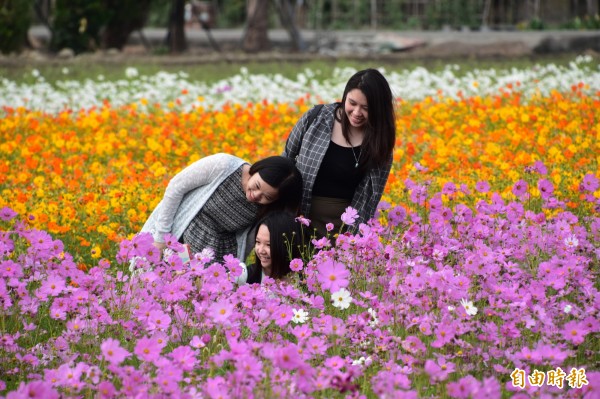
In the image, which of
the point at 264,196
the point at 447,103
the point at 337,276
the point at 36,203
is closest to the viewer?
the point at 337,276

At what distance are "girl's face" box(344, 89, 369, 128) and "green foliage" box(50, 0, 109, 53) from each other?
12.4 metres

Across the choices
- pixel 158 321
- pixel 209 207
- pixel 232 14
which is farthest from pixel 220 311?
pixel 232 14

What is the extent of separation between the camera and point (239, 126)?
339 inches

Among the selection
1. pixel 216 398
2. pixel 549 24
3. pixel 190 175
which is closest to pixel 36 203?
pixel 190 175

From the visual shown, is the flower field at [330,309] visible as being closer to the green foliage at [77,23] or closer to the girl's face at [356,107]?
the girl's face at [356,107]

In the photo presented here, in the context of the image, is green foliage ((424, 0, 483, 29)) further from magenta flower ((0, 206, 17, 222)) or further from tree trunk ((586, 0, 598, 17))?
magenta flower ((0, 206, 17, 222))

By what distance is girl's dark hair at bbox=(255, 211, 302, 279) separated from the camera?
4.21 m

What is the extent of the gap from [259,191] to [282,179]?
11 centimetres

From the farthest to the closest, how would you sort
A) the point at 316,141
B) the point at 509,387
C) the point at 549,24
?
the point at 549,24 < the point at 316,141 < the point at 509,387

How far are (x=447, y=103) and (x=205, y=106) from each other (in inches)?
92.6

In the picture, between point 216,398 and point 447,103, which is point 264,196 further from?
point 447,103

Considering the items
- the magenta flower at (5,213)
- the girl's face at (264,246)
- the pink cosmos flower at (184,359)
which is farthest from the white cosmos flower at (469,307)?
the magenta flower at (5,213)

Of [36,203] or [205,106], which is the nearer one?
[36,203]

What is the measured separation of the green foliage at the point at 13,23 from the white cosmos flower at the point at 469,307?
1362 centimetres
